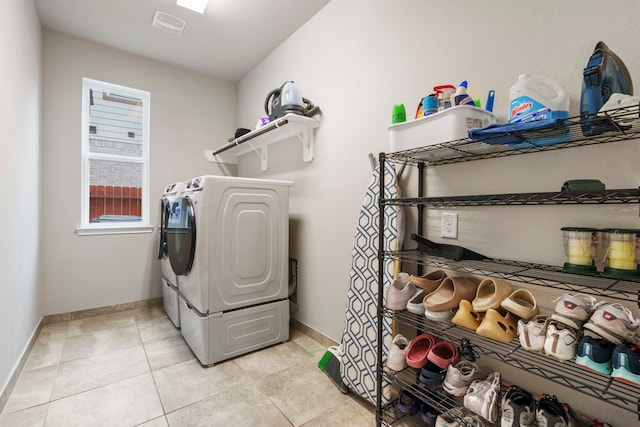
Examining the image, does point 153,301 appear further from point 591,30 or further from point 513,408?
point 591,30

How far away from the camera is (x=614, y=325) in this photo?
0.82 metres

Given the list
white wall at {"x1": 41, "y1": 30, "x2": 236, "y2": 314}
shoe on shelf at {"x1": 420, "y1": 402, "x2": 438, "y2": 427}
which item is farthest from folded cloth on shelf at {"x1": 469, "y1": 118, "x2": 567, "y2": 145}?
white wall at {"x1": 41, "y1": 30, "x2": 236, "y2": 314}

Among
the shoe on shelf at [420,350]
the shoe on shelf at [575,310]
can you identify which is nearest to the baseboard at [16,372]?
the shoe on shelf at [420,350]

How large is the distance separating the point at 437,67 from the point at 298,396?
1897 mm

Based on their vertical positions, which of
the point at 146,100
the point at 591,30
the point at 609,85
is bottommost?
the point at 609,85

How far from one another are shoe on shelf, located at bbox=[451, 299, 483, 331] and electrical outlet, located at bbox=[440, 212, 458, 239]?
366 mm

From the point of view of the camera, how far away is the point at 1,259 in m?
1.52

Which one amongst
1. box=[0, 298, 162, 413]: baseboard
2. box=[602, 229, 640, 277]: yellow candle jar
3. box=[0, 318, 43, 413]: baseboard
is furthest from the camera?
box=[0, 298, 162, 413]: baseboard

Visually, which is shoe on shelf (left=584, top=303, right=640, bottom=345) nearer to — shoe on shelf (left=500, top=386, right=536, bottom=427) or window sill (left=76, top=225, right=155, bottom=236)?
shoe on shelf (left=500, top=386, right=536, bottom=427)

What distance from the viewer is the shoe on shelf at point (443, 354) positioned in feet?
4.09

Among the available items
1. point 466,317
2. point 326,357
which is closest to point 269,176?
point 326,357

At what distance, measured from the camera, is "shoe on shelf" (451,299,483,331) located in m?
1.10

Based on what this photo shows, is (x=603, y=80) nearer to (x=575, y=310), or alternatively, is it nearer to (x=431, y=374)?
(x=575, y=310)

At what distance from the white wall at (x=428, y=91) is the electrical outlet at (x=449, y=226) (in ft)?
0.10
